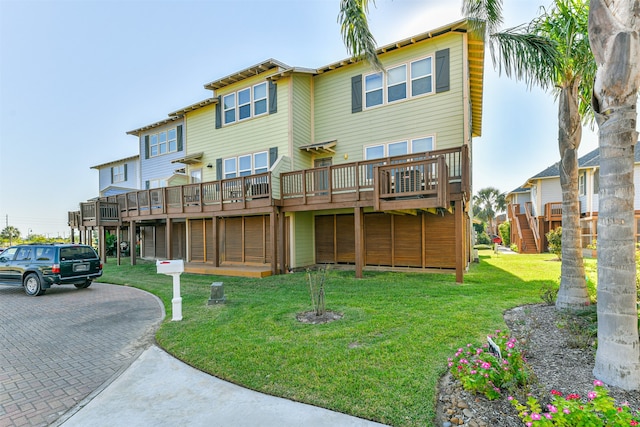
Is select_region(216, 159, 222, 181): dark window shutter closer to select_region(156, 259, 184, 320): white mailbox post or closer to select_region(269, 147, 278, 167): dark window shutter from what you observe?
select_region(269, 147, 278, 167): dark window shutter

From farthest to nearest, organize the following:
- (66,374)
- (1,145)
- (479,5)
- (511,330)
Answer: (1,145) → (479,5) → (511,330) → (66,374)

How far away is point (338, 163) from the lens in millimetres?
13172

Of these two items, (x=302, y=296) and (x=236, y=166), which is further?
(x=236, y=166)

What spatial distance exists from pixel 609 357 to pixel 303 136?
39.7ft

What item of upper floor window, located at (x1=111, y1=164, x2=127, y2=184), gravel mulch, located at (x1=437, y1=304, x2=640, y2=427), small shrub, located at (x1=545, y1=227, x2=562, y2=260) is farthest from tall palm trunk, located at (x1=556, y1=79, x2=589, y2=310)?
upper floor window, located at (x1=111, y1=164, x2=127, y2=184)

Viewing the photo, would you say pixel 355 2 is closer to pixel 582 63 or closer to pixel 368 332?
pixel 582 63

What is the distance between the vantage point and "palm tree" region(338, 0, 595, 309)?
536 centimetres

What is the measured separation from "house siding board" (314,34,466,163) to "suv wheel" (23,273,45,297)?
11.3 m

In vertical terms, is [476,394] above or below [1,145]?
below

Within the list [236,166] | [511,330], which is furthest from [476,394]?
[236,166]

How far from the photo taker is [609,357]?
3.06 meters

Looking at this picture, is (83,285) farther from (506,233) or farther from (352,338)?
(506,233)

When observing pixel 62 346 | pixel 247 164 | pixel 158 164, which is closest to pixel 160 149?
pixel 158 164

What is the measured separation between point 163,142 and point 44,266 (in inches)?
479
